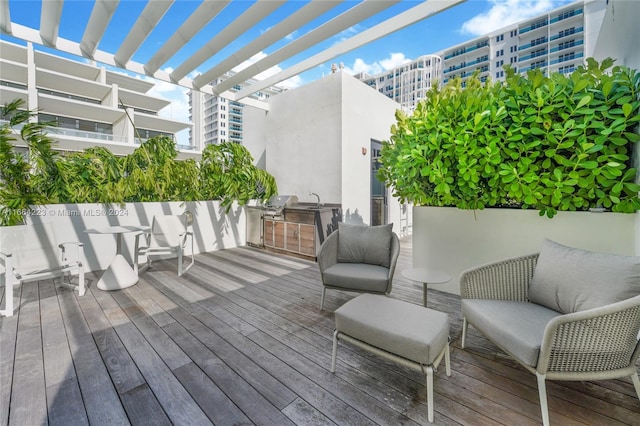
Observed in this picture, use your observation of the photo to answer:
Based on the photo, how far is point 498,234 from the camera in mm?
3086

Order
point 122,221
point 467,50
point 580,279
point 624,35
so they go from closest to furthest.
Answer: point 580,279
point 624,35
point 122,221
point 467,50

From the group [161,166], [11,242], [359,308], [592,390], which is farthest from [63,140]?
[592,390]

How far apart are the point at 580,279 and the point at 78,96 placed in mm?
27417

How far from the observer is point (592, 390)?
1.71m

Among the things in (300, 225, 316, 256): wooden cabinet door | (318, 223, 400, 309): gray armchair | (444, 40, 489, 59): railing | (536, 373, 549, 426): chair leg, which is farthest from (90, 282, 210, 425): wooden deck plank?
(444, 40, 489, 59): railing

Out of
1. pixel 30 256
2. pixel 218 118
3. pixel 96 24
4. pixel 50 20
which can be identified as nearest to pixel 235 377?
pixel 30 256

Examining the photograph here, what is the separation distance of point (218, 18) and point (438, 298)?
458 cm

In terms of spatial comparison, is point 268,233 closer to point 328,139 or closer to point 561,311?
point 328,139

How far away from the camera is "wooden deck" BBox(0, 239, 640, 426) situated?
151cm

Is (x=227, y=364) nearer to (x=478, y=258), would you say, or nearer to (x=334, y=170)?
(x=478, y=258)

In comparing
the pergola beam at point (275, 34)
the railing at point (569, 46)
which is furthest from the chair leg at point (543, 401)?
the railing at point (569, 46)

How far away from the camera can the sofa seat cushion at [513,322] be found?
4.86ft

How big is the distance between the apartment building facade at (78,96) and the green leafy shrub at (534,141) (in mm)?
15980

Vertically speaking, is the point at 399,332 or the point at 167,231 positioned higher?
the point at 167,231
